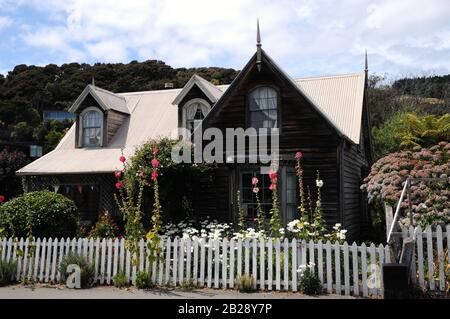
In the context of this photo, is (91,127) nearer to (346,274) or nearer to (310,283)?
(310,283)

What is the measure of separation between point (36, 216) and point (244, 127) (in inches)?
273

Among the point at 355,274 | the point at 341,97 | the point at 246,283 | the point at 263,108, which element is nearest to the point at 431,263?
the point at 355,274

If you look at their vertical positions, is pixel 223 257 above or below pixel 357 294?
above

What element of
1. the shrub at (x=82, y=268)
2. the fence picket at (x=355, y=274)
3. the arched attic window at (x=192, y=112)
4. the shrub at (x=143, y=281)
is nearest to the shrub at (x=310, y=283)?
the fence picket at (x=355, y=274)

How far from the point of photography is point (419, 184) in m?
11.2

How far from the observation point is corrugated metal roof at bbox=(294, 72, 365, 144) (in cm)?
1463

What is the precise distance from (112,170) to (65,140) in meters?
5.32

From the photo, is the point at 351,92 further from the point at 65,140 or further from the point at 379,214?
the point at 65,140

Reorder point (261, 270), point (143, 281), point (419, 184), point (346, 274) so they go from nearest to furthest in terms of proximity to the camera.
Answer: point (346, 274), point (261, 270), point (143, 281), point (419, 184)

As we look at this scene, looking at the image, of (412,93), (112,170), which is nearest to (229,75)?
(412,93)

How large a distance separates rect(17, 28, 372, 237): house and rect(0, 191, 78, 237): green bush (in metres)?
4.71

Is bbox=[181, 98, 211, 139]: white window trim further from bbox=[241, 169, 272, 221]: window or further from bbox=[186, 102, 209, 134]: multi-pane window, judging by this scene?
bbox=[241, 169, 272, 221]: window

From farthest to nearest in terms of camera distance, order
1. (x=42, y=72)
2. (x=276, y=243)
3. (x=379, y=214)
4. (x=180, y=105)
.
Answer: (x=42, y=72) < (x=379, y=214) < (x=180, y=105) < (x=276, y=243)

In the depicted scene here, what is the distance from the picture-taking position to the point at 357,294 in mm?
7879
